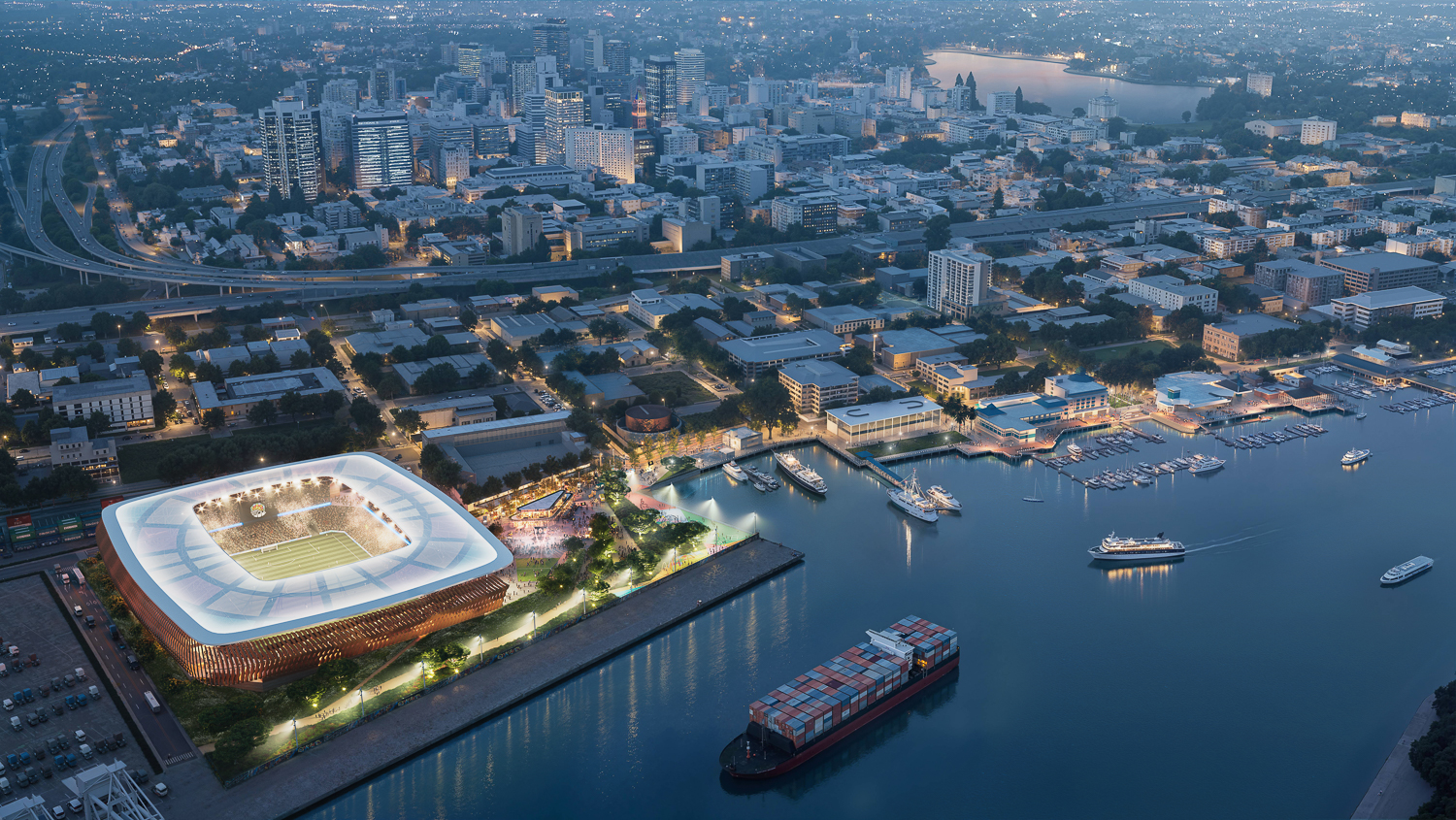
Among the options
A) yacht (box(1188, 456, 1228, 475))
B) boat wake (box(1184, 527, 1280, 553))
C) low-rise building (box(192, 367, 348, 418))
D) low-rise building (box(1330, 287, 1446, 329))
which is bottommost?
boat wake (box(1184, 527, 1280, 553))

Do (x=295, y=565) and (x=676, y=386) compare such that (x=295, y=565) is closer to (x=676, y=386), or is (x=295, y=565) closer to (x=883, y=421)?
(x=676, y=386)

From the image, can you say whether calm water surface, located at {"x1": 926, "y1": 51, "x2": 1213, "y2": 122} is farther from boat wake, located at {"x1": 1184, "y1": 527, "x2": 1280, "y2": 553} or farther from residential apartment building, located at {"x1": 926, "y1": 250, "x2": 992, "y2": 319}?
boat wake, located at {"x1": 1184, "y1": 527, "x2": 1280, "y2": 553}

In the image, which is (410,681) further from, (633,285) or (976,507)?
(633,285)

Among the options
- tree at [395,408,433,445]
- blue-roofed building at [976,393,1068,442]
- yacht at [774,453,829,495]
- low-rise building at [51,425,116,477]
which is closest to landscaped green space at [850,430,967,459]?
blue-roofed building at [976,393,1068,442]

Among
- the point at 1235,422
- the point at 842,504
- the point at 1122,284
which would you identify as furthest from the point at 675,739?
the point at 1122,284

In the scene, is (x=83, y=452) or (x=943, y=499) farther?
(x=83, y=452)

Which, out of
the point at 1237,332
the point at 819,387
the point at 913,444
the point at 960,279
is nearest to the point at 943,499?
the point at 913,444
